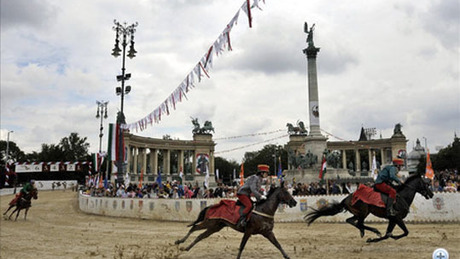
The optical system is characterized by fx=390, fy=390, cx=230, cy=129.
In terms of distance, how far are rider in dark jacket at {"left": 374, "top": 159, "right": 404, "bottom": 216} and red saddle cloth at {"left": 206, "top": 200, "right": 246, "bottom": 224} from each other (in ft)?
14.7

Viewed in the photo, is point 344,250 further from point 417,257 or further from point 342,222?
point 342,222

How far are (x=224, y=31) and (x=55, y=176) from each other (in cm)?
7732

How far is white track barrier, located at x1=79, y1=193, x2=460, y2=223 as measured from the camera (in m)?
17.9

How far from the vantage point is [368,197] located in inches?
449

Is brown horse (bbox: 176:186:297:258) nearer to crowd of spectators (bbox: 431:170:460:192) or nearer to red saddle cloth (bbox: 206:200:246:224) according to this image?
red saddle cloth (bbox: 206:200:246:224)

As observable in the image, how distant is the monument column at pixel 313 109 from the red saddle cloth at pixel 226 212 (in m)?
37.0

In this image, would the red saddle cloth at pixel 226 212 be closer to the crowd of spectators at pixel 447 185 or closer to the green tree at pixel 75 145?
the crowd of spectators at pixel 447 185

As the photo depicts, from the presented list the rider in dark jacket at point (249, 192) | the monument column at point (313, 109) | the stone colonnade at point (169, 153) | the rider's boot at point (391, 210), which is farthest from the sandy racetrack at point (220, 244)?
the stone colonnade at point (169, 153)

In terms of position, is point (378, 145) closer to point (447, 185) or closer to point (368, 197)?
point (447, 185)

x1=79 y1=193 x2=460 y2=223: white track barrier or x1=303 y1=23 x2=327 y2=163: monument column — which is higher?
x1=303 y1=23 x2=327 y2=163: monument column

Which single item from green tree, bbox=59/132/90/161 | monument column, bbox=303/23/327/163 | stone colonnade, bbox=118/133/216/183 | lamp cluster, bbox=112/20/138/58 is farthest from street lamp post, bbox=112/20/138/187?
green tree, bbox=59/132/90/161

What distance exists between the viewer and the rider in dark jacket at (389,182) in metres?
11.0

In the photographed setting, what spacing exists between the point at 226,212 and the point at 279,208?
11658 millimetres

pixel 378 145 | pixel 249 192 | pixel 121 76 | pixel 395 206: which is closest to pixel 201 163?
pixel 378 145
